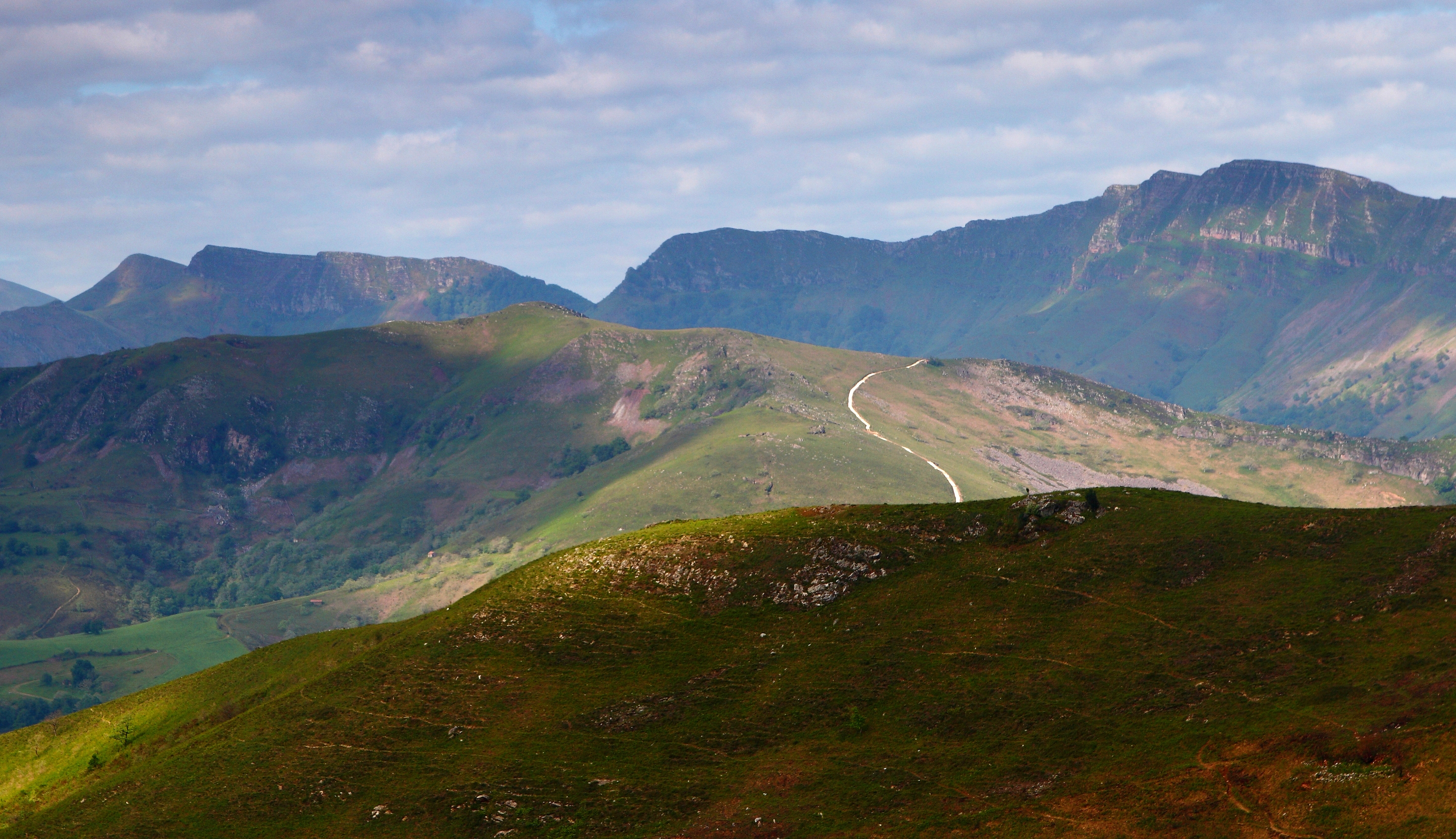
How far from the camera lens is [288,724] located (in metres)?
103

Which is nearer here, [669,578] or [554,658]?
[554,658]

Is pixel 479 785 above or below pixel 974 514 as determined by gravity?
below

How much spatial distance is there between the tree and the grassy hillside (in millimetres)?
982

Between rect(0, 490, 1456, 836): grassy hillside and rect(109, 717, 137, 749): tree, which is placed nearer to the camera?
rect(0, 490, 1456, 836): grassy hillside

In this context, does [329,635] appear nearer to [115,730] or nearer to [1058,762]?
[115,730]

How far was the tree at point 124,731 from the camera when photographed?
117 meters

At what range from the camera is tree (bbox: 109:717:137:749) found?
11731cm

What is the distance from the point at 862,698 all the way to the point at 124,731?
74.3 meters

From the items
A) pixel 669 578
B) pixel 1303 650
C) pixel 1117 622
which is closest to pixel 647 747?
pixel 669 578

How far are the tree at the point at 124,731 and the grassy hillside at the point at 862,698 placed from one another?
3.22 feet

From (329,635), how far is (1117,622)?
7902 centimetres

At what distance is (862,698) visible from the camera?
307 feet

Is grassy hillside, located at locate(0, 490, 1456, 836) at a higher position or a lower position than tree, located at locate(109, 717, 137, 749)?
higher

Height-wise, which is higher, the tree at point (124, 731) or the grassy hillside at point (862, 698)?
the grassy hillside at point (862, 698)
